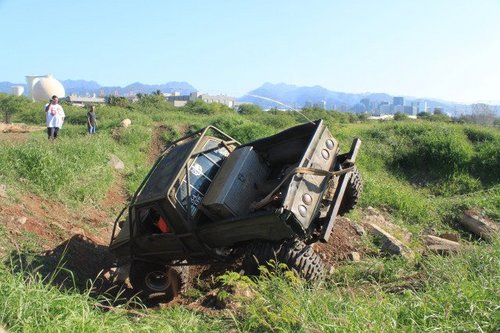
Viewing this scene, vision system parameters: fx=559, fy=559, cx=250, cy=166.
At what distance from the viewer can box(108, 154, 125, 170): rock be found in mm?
12811

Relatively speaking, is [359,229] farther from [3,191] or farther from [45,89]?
[45,89]

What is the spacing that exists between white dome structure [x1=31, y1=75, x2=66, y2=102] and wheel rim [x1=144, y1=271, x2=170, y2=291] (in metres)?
74.8

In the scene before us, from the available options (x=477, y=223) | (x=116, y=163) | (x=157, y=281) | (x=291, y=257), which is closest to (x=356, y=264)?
(x=291, y=257)

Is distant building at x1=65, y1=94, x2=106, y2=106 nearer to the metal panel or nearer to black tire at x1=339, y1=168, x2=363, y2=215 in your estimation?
black tire at x1=339, y1=168, x2=363, y2=215

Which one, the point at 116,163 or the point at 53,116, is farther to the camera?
the point at 53,116

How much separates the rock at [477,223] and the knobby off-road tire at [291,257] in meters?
5.10

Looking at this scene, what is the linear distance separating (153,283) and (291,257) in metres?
2.49

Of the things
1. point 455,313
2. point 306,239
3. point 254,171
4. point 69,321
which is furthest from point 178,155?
point 455,313

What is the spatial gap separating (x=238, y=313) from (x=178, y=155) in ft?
A: 9.01

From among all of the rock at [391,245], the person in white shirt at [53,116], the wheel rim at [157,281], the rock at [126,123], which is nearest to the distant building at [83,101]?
the rock at [126,123]

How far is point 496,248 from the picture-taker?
5762 mm

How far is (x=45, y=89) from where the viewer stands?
77.6 metres

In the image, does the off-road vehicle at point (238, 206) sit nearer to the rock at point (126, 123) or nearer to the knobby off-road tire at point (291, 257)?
the knobby off-road tire at point (291, 257)

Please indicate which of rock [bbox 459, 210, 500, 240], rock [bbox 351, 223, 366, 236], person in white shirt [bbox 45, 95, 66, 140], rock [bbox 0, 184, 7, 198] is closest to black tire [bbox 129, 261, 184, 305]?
rock [bbox 0, 184, 7, 198]
